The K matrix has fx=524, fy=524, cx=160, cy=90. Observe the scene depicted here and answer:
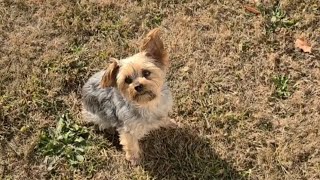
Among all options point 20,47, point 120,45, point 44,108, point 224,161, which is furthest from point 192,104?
point 20,47

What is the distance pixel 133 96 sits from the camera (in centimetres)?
507

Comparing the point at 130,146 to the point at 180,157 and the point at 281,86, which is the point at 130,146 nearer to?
the point at 180,157

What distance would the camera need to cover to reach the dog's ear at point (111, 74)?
16.1 feet

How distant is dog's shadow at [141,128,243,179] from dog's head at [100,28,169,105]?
4.09ft

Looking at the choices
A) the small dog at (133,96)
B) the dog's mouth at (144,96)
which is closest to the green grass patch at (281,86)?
the small dog at (133,96)

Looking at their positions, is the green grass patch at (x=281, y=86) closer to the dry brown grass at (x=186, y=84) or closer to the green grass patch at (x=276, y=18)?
the dry brown grass at (x=186, y=84)

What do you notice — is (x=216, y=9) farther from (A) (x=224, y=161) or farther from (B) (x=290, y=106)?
(A) (x=224, y=161)

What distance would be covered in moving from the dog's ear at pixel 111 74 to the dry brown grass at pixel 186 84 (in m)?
1.43

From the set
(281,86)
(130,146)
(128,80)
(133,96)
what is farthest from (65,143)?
(281,86)

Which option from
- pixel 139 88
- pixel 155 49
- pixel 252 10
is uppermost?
pixel 155 49

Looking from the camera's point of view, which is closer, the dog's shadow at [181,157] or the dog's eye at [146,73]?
the dog's eye at [146,73]

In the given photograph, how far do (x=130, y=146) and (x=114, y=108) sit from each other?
0.52m

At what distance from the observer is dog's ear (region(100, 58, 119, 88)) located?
490 centimetres

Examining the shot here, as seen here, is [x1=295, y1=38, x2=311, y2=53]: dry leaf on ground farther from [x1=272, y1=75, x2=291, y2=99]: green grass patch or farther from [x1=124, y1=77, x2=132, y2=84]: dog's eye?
[x1=124, y1=77, x2=132, y2=84]: dog's eye
